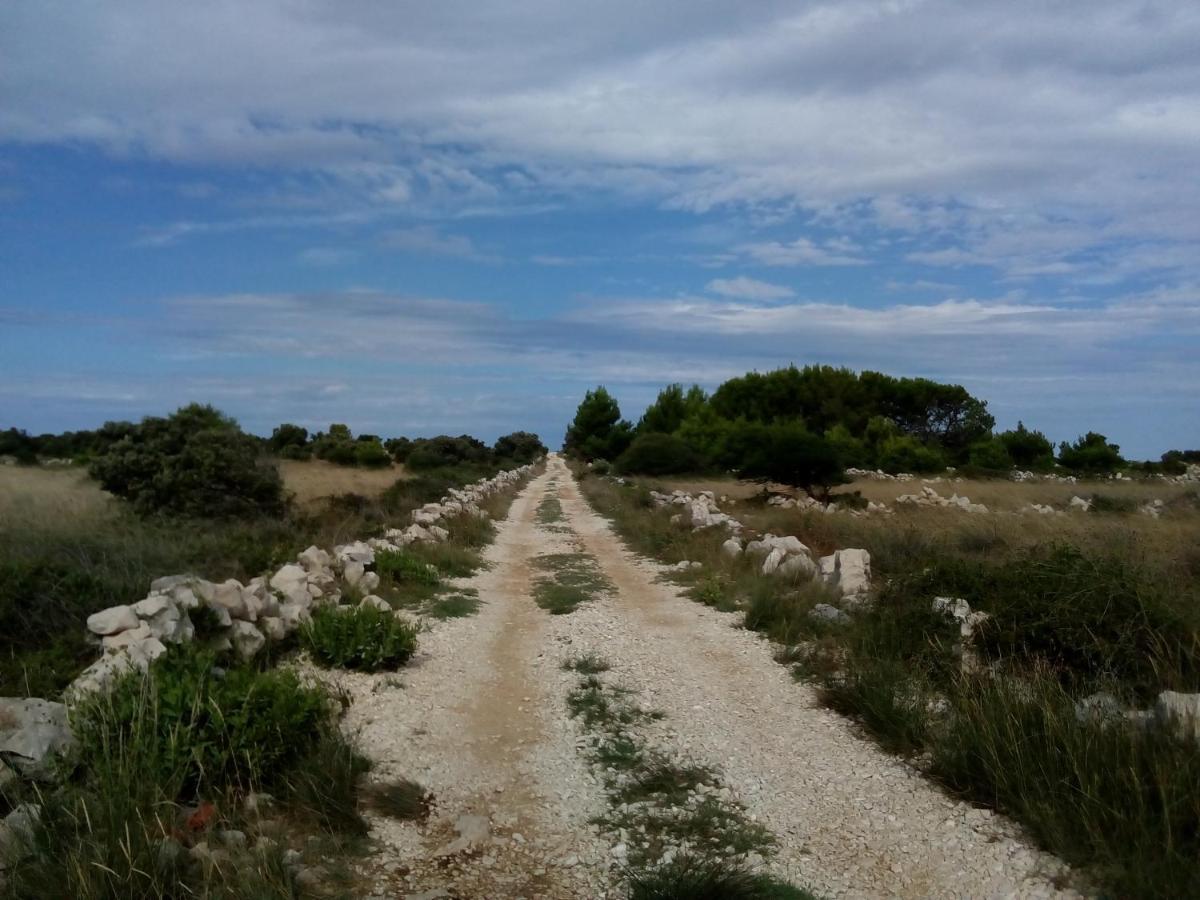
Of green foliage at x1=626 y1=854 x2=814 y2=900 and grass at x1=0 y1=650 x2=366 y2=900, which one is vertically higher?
grass at x1=0 y1=650 x2=366 y2=900

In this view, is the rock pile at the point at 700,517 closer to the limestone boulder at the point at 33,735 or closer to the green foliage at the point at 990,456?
the limestone boulder at the point at 33,735

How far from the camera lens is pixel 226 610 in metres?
7.88

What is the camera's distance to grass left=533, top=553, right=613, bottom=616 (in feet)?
39.9

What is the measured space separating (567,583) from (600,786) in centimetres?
813

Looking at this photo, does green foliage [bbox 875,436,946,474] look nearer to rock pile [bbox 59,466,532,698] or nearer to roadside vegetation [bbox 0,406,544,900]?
roadside vegetation [bbox 0,406,544,900]

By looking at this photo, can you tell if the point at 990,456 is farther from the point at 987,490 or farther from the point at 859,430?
the point at 987,490

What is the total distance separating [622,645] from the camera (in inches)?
384

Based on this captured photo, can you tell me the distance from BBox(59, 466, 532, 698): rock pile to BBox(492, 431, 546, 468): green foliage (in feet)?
208

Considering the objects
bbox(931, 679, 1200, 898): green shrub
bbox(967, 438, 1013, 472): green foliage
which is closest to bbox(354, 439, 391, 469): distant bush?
bbox(967, 438, 1013, 472): green foliage

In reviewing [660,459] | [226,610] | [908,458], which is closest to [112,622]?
[226,610]

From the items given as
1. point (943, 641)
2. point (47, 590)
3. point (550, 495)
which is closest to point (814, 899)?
point (943, 641)

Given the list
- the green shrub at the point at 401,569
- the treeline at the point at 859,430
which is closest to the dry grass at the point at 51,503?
the green shrub at the point at 401,569

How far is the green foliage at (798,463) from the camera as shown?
2905cm

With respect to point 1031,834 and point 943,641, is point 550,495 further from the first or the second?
point 1031,834
